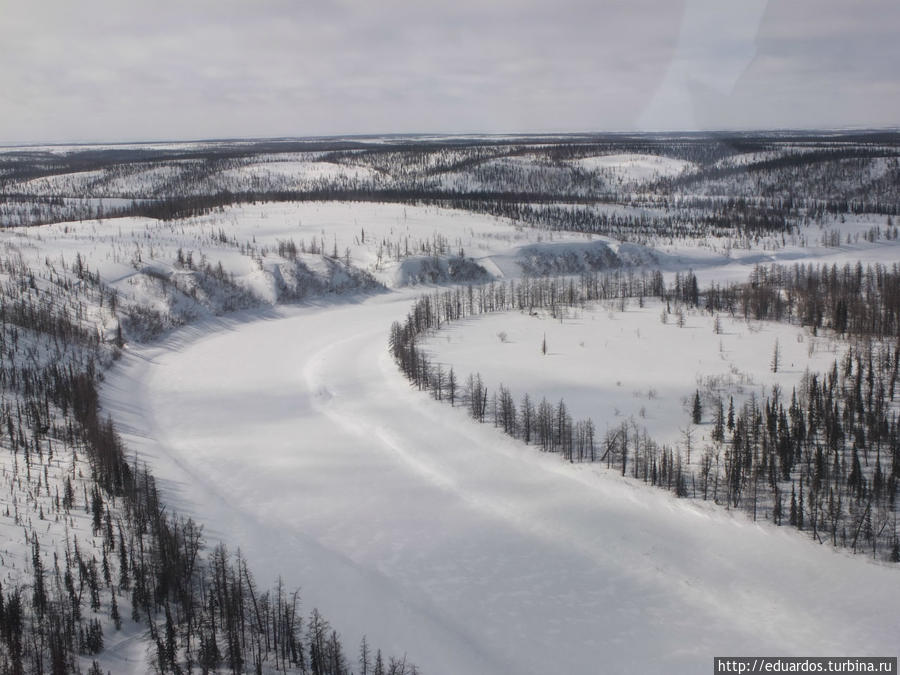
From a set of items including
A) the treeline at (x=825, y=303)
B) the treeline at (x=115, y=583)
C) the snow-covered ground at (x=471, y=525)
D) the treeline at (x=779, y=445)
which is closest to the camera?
the treeline at (x=115, y=583)

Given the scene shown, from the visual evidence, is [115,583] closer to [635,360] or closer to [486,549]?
[486,549]

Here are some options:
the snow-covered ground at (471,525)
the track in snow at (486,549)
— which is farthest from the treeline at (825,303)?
the track in snow at (486,549)

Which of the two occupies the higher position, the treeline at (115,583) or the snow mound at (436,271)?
the snow mound at (436,271)

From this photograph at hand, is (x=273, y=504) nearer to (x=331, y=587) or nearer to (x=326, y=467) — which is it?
(x=326, y=467)

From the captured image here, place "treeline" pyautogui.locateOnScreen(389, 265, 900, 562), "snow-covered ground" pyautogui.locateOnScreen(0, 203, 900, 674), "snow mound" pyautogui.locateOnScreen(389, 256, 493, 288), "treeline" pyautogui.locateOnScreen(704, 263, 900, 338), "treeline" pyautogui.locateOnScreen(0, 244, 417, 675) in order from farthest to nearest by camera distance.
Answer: "snow mound" pyautogui.locateOnScreen(389, 256, 493, 288), "treeline" pyautogui.locateOnScreen(704, 263, 900, 338), "treeline" pyautogui.locateOnScreen(389, 265, 900, 562), "snow-covered ground" pyautogui.locateOnScreen(0, 203, 900, 674), "treeline" pyautogui.locateOnScreen(0, 244, 417, 675)

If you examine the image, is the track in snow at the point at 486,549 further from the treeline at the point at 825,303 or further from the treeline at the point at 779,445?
the treeline at the point at 825,303

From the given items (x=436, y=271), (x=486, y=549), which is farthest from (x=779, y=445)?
(x=436, y=271)

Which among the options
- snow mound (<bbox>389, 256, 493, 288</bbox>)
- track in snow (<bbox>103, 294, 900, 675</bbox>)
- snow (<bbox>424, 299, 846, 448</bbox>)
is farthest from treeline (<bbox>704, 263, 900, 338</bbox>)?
snow mound (<bbox>389, 256, 493, 288</bbox>)

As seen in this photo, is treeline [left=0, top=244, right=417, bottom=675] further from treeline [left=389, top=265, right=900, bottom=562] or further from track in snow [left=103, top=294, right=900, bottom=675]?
treeline [left=389, top=265, right=900, bottom=562]
